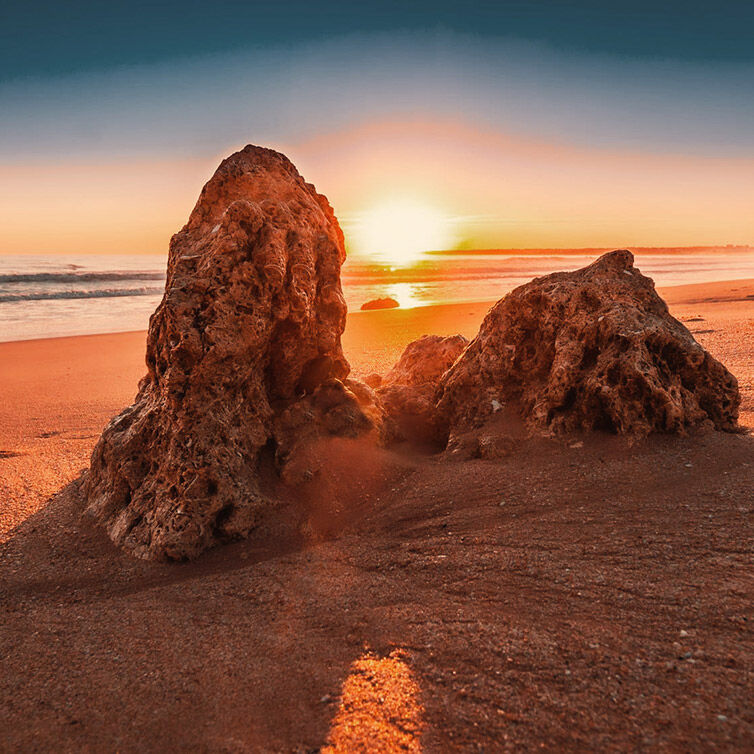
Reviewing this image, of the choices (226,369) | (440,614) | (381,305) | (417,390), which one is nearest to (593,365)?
(417,390)

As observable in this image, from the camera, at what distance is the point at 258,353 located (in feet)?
14.2

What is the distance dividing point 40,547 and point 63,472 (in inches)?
70.8

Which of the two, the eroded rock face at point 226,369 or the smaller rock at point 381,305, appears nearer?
the eroded rock face at point 226,369

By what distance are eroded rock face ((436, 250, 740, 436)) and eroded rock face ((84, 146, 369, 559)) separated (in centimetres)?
140

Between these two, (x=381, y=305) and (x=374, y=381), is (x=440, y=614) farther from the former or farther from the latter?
(x=381, y=305)

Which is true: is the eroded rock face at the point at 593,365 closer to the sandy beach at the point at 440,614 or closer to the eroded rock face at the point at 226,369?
the sandy beach at the point at 440,614

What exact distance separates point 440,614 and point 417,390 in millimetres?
3284

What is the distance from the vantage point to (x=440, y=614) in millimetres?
2871

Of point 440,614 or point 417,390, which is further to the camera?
point 417,390

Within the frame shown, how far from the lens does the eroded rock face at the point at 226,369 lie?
3861 millimetres

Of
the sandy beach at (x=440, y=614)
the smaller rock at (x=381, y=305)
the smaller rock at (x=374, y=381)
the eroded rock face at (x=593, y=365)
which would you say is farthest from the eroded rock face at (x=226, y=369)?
the smaller rock at (x=381, y=305)

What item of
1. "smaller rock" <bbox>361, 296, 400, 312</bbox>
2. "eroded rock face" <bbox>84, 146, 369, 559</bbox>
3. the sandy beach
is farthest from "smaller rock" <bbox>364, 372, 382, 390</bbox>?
"smaller rock" <bbox>361, 296, 400, 312</bbox>

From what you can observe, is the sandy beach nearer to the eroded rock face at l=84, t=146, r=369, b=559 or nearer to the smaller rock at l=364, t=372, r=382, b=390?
the eroded rock face at l=84, t=146, r=369, b=559

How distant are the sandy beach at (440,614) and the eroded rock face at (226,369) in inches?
11.6
